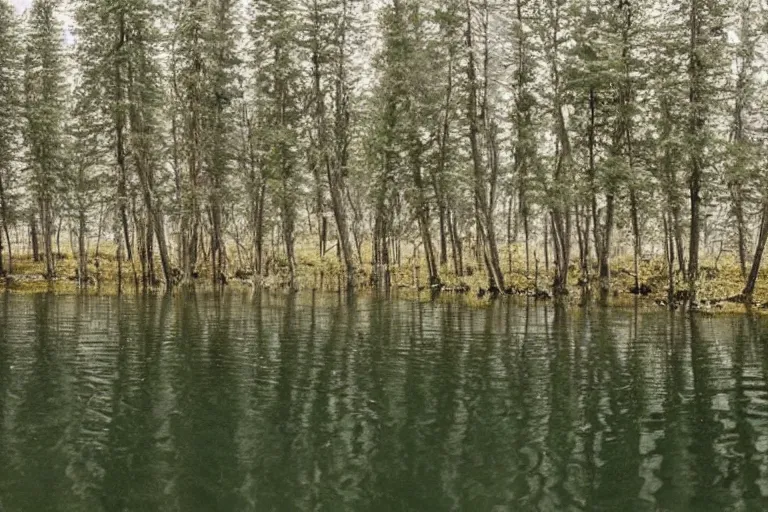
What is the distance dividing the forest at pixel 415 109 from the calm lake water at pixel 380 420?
1391 cm

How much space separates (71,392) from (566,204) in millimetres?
25712

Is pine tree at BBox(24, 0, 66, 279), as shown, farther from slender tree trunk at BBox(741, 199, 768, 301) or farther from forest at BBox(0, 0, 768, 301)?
slender tree trunk at BBox(741, 199, 768, 301)

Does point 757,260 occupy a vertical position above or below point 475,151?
below

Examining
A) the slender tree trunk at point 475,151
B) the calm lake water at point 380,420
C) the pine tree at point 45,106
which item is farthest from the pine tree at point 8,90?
the slender tree trunk at point 475,151

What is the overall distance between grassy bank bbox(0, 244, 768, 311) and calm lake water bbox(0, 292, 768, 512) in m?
14.1

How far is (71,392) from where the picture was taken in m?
13.0

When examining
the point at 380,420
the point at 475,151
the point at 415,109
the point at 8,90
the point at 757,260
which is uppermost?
the point at 8,90

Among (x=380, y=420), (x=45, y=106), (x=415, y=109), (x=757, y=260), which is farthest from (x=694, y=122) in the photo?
(x=45, y=106)

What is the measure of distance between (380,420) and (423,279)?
35366 mm

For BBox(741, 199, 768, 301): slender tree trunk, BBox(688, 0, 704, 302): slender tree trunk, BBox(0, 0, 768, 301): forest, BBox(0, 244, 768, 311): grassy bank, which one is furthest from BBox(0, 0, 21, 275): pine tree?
BBox(741, 199, 768, 301): slender tree trunk

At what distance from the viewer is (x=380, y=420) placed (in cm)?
1141

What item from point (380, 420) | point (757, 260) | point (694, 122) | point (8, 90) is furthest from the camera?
point (8, 90)

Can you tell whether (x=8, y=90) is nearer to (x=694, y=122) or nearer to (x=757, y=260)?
(x=694, y=122)

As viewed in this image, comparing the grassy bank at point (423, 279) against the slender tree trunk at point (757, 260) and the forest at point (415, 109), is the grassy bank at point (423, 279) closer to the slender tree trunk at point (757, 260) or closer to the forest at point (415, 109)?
the slender tree trunk at point (757, 260)
